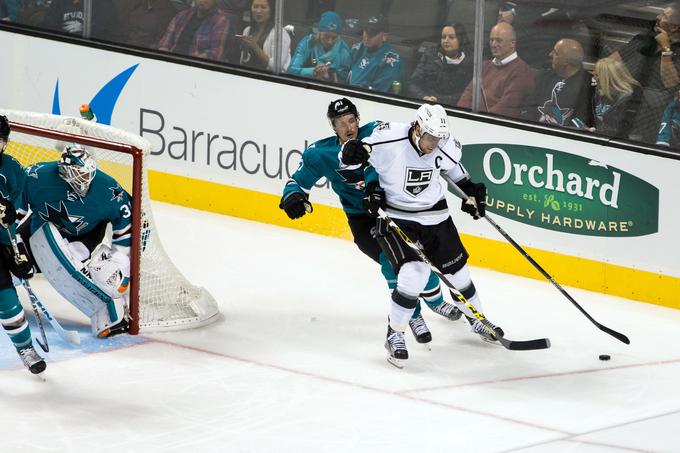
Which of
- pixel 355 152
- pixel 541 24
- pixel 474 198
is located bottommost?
pixel 474 198

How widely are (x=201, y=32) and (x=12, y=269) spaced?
10.2 feet

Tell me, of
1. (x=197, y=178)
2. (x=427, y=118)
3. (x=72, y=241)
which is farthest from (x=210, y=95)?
(x=427, y=118)

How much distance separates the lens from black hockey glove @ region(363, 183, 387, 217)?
20.7 feet

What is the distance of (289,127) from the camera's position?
27.4 ft

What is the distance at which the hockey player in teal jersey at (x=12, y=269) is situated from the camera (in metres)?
5.86

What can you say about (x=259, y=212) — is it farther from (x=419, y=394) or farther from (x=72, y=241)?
(x=419, y=394)

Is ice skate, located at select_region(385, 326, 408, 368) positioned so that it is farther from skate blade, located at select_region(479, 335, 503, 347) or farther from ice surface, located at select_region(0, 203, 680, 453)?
skate blade, located at select_region(479, 335, 503, 347)

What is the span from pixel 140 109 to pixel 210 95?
50cm

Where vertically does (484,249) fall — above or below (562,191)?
below

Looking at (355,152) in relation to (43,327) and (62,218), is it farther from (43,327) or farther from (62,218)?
(43,327)

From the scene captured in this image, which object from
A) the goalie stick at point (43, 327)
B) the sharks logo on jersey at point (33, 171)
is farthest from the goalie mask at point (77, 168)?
the goalie stick at point (43, 327)

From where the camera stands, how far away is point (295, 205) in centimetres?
634

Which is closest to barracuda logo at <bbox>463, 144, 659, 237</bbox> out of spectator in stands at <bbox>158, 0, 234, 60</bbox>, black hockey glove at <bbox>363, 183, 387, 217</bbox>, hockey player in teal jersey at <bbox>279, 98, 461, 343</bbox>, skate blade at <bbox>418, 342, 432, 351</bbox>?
hockey player in teal jersey at <bbox>279, 98, 461, 343</bbox>

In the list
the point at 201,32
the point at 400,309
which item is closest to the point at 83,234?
the point at 400,309
